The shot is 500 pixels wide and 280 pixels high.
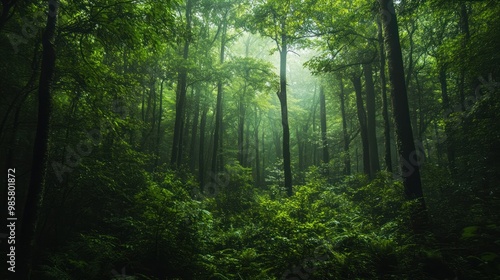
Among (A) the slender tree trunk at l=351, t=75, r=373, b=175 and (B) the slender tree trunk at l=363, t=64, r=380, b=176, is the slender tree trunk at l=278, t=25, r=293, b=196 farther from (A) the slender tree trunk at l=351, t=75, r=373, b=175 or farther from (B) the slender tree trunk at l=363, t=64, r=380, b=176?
(A) the slender tree trunk at l=351, t=75, r=373, b=175

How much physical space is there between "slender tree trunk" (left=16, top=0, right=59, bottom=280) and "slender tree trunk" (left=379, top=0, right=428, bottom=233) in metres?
7.70

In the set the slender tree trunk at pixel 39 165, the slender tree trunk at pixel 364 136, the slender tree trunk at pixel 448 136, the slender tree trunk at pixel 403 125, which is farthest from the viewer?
the slender tree trunk at pixel 364 136

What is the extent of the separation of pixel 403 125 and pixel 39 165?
8191mm

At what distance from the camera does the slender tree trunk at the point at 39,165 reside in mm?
4457

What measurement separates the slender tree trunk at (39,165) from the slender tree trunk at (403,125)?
25.3 ft

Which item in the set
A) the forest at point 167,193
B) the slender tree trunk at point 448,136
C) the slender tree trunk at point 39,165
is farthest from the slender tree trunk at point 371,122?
the slender tree trunk at point 39,165

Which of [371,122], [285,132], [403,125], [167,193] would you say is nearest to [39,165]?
[167,193]

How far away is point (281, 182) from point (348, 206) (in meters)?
12.0

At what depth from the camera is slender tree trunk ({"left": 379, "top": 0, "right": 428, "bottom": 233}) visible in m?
6.62

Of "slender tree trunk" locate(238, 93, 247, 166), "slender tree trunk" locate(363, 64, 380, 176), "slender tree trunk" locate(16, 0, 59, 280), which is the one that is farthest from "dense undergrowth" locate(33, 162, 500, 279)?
"slender tree trunk" locate(238, 93, 247, 166)

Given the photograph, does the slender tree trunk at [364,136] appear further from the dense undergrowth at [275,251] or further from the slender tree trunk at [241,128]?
the dense undergrowth at [275,251]

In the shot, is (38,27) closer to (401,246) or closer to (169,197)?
(169,197)

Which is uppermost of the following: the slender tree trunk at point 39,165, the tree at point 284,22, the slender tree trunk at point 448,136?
the tree at point 284,22

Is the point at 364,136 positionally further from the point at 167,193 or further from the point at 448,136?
the point at 167,193
